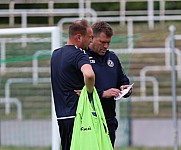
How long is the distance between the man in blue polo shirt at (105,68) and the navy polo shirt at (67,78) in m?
0.27

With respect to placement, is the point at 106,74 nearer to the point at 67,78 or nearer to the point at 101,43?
the point at 101,43

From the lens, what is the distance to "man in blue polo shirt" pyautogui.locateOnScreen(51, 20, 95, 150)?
7.34 meters

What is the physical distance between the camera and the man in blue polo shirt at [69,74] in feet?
24.1

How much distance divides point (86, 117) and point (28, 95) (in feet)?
11.1

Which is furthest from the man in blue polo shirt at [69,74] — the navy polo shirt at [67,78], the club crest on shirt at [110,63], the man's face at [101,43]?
the club crest on shirt at [110,63]

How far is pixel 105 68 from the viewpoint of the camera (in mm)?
7707

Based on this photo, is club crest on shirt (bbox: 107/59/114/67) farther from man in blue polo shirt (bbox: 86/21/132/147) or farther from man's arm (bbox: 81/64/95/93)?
man's arm (bbox: 81/64/95/93)

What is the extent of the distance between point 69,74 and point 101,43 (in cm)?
49

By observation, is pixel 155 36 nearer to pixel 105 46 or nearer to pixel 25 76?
pixel 25 76

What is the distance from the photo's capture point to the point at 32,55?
33.3 ft

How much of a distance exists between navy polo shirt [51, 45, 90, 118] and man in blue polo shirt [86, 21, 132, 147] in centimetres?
27

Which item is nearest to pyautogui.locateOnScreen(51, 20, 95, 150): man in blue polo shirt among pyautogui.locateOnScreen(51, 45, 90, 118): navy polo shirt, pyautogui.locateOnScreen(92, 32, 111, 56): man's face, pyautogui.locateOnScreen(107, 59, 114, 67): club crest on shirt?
pyautogui.locateOnScreen(51, 45, 90, 118): navy polo shirt

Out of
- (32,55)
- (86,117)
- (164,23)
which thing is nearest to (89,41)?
(86,117)

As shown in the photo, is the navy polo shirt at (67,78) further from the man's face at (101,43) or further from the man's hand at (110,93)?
the man's face at (101,43)
